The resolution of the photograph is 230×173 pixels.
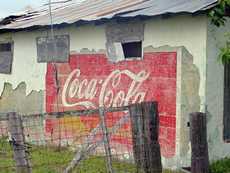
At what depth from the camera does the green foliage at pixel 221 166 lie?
7836mm

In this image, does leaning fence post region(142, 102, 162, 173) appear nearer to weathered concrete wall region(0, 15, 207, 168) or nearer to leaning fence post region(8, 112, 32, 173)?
leaning fence post region(8, 112, 32, 173)

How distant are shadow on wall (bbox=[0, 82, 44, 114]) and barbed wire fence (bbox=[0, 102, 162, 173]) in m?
1.30

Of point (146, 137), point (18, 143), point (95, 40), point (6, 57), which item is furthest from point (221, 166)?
point (6, 57)

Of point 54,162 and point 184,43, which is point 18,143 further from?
point 184,43

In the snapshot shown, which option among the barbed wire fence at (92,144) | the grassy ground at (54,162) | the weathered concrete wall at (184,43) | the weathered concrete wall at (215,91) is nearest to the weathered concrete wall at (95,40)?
the weathered concrete wall at (184,43)

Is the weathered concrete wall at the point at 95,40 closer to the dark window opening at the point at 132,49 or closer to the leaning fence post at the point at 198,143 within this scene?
the dark window opening at the point at 132,49

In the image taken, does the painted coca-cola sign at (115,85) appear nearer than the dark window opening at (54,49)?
Yes

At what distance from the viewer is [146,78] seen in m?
9.05

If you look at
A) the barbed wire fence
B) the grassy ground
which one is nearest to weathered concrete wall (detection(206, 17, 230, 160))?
the grassy ground

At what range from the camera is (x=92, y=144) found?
6699 mm

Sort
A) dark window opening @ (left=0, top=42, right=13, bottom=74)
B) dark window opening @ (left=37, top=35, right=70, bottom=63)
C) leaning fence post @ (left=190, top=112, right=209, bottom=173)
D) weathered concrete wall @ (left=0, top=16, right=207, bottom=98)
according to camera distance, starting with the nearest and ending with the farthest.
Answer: leaning fence post @ (left=190, top=112, right=209, bottom=173) < weathered concrete wall @ (left=0, top=16, right=207, bottom=98) < dark window opening @ (left=37, top=35, right=70, bottom=63) < dark window opening @ (left=0, top=42, right=13, bottom=74)

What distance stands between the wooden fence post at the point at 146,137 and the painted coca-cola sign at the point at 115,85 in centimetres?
205

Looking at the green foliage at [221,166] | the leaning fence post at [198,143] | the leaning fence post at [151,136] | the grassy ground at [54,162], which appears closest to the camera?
the leaning fence post at [198,143]

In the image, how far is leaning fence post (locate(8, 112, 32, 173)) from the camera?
19.4 ft
